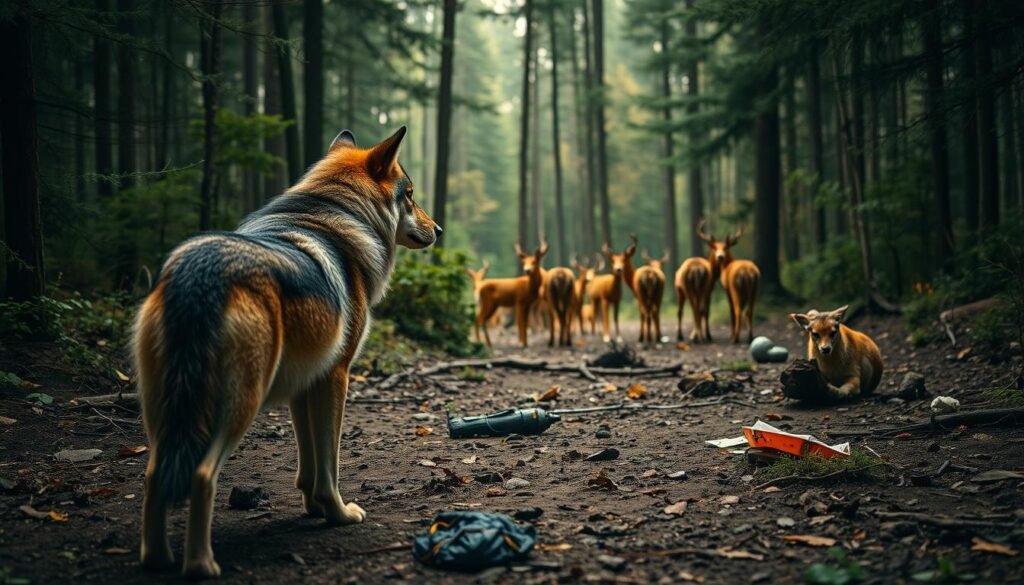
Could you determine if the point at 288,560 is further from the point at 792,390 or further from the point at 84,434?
the point at 792,390

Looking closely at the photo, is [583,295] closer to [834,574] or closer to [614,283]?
[614,283]

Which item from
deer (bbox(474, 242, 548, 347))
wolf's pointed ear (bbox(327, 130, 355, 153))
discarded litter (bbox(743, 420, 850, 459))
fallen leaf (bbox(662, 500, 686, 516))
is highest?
wolf's pointed ear (bbox(327, 130, 355, 153))

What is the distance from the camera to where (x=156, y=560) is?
3.46 metres

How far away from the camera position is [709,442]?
6.43 metres

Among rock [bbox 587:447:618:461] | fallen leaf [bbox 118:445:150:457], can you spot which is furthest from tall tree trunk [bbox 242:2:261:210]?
rock [bbox 587:447:618:461]

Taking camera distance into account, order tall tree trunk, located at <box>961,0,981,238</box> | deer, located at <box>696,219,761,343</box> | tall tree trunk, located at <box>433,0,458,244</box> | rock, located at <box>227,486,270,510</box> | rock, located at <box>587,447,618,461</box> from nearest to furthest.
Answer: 1. rock, located at <box>227,486,270,510</box>
2. rock, located at <box>587,447,618,461</box>
3. tall tree trunk, located at <box>961,0,981,238</box>
4. deer, located at <box>696,219,761,343</box>
5. tall tree trunk, located at <box>433,0,458,244</box>

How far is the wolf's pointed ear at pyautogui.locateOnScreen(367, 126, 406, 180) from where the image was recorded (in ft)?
16.1

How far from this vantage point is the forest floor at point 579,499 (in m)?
3.55

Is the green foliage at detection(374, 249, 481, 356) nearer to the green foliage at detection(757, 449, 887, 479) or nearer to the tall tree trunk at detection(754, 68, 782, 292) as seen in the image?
the green foliage at detection(757, 449, 887, 479)

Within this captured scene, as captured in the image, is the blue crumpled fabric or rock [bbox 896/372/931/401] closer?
the blue crumpled fabric

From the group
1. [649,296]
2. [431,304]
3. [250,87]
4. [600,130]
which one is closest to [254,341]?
[431,304]

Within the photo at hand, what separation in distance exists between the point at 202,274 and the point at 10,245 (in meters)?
5.40

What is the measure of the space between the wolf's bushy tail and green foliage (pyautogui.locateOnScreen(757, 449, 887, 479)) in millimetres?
3707

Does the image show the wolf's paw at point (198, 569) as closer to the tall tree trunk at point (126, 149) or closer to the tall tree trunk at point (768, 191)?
the tall tree trunk at point (126, 149)
